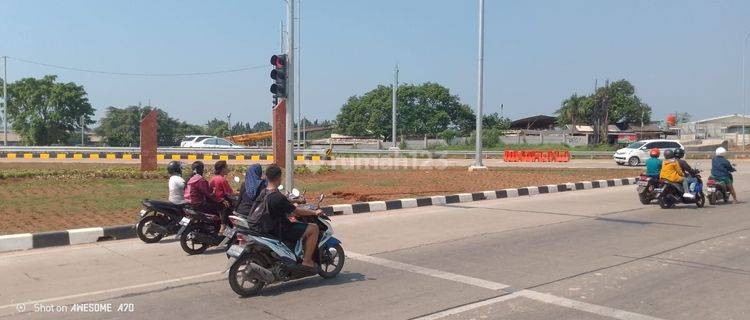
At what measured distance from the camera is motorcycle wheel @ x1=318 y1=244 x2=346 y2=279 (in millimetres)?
6457

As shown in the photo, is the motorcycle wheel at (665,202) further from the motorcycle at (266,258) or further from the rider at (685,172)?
the motorcycle at (266,258)

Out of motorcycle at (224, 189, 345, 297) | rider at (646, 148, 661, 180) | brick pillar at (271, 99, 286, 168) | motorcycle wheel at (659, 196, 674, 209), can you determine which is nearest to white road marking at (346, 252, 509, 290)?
motorcycle at (224, 189, 345, 297)

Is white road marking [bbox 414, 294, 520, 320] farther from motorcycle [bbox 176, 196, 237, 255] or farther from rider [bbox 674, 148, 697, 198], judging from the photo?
rider [bbox 674, 148, 697, 198]

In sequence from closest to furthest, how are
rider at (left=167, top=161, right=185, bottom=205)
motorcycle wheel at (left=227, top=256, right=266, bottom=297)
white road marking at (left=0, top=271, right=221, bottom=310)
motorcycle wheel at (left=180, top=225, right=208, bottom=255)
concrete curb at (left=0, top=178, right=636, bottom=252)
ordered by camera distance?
1. white road marking at (left=0, top=271, right=221, bottom=310)
2. motorcycle wheel at (left=227, top=256, right=266, bottom=297)
3. motorcycle wheel at (left=180, top=225, right=208, bottom=255)
4. concrete curb at (left=0, top=178, right=636, bottom=252)
5. rider at (left=167, top=161, right=185, bottom=205)

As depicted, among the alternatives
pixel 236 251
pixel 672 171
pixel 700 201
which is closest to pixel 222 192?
pixel 236 251

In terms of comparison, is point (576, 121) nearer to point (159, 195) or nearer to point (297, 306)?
point (159, 195)

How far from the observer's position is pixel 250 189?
21.9 feet

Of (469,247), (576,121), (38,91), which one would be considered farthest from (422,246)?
(576,121)

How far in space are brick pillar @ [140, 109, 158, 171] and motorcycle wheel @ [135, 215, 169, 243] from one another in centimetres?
1250

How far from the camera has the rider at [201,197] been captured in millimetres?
8406

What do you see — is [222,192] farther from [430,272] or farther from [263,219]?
[430,272]

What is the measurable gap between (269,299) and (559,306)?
2675 mm

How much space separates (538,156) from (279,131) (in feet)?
84.0

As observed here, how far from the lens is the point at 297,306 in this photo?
5.47m
